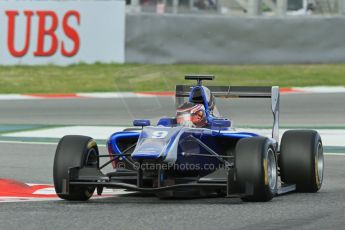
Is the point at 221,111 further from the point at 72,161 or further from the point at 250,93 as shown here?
the point at 72,161

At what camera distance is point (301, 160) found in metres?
10.6

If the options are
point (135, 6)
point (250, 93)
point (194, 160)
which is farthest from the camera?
point (135, 6)

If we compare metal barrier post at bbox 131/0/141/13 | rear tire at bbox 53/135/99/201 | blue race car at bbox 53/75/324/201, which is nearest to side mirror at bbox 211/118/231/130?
blue race car at bbox 53/75/324/201

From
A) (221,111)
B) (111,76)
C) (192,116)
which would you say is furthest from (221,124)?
(111,76)

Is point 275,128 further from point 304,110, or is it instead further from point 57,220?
point 304,110

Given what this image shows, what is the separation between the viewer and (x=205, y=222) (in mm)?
8500

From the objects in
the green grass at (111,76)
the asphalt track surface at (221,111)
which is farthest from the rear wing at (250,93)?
the green grass at (111,76)

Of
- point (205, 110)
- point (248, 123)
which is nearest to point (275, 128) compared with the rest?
point (205, 110)

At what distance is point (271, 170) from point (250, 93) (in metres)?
1.49

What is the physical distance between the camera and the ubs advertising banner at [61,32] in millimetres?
23859

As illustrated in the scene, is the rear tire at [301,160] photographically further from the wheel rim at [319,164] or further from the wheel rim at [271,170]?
the wheel rim at [271,170]

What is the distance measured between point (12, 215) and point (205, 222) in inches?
59.5

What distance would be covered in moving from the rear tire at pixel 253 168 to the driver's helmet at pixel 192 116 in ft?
2.83

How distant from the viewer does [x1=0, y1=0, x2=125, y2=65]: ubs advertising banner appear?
78.3 ft
